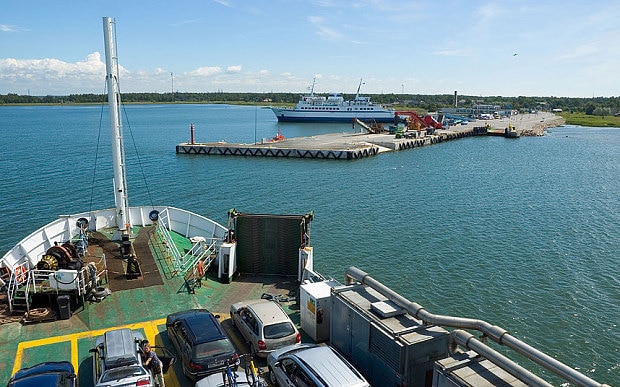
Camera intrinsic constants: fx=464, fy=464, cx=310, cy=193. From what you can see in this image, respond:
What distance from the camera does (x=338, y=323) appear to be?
11.3m

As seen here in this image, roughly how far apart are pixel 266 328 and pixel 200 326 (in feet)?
5.11

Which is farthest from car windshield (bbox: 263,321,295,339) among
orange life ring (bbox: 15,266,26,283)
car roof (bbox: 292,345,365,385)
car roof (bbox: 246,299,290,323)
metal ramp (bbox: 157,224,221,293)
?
orange life ring (bbox: 15,266,26,283)

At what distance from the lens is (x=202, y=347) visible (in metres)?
10.2

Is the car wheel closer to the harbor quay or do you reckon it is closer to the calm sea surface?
the calm sea surface

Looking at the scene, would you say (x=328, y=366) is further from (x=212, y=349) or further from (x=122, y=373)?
(x=122, y=373)

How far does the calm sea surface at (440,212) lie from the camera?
68.4 ft

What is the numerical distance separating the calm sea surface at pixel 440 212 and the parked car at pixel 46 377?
Answer: 1513 centimetres

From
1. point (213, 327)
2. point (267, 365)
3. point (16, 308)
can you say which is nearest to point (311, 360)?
point (267, 365)

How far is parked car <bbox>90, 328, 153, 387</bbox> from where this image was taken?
8773 millimetres

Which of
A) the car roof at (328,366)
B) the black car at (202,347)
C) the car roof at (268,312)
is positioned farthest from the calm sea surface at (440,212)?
the black car at (202,347)

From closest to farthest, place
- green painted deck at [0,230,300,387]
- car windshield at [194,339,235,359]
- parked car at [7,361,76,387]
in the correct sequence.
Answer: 1. parked car at [7,361,76,387]
2. car windshield at [194,339,235,359]
3. green painted deck at [0,230,300,387]

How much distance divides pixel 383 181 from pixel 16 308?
141 feet

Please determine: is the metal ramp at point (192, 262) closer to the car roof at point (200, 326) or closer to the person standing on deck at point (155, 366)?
the car roof at point (200, 326)

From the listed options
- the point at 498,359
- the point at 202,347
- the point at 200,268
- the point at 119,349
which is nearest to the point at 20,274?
the point at 200,268
